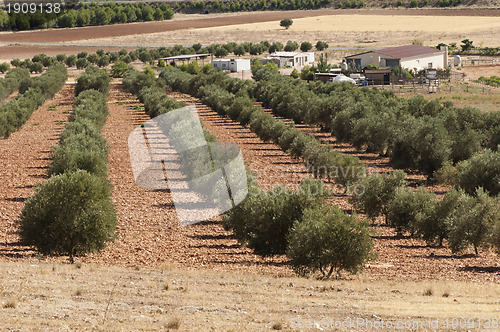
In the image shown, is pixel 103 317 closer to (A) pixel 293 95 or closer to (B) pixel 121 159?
(B) pixel 121 159

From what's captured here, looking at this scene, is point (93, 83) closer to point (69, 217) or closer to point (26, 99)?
point (26, 99)

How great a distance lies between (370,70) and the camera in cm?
9869

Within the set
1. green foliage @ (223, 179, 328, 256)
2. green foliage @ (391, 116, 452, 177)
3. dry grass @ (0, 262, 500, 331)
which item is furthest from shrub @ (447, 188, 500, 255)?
green foliage @ (391, 116, 452, 177)

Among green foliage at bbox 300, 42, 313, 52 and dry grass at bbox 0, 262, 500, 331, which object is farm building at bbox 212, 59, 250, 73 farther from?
dry grass at bbox 0, 262, 500, 331

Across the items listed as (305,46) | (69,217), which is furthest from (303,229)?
(305,46)

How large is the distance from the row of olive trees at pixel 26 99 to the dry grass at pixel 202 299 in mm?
42934

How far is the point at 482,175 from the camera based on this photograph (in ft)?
110

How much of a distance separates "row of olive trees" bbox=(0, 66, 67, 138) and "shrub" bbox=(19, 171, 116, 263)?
124 ft

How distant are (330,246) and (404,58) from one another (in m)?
88.1

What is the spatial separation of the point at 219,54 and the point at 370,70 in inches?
2148

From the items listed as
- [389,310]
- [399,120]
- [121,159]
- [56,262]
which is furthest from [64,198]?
[399,120]

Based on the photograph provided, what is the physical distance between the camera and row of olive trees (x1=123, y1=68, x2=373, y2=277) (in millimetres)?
20297

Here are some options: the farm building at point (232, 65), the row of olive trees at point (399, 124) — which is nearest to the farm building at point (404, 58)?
the farm building at point (232, 65)

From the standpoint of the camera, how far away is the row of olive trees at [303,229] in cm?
2030
